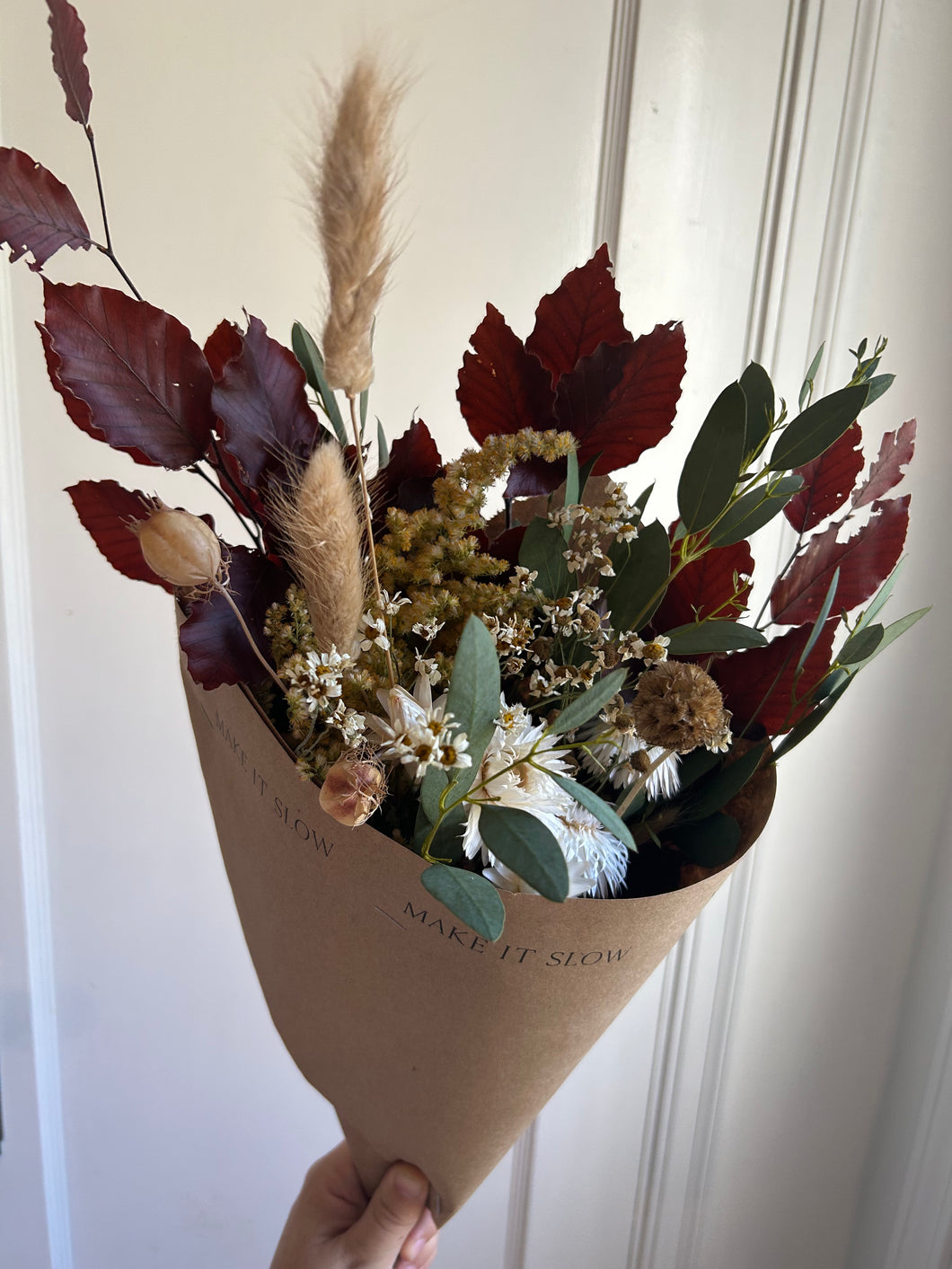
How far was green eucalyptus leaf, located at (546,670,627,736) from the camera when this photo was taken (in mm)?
347

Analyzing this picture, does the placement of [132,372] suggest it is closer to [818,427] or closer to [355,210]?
[355,210]

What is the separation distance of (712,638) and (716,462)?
3.3 inches

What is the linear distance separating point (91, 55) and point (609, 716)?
0.78 meters

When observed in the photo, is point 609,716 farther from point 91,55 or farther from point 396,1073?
point 91,55

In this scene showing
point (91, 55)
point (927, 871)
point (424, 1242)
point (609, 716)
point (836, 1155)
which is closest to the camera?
point (609, 716)

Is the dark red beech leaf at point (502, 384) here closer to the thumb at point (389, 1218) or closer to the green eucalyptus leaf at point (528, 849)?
the green eucalyptus leaf at point (528, 849)

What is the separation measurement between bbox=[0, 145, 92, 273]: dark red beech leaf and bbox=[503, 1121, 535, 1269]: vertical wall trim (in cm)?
113

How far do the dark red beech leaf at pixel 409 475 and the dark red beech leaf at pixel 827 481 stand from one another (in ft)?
0.64

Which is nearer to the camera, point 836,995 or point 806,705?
point 806,705

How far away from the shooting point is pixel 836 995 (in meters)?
1.05

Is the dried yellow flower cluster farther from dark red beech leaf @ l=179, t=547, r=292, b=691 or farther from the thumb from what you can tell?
the thumb

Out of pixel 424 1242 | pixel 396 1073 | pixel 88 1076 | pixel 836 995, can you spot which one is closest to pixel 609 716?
pixel 396 1073

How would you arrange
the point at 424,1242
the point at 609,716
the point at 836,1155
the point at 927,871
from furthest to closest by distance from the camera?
the point at 836,1155, the point at 927,871, the point at 424,1242, the point at 609,716

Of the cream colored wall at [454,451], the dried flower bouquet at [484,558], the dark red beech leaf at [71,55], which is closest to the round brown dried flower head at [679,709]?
the dried flower bouquet at [484,558]
